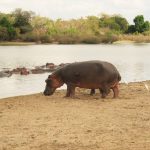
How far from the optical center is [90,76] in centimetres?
1036

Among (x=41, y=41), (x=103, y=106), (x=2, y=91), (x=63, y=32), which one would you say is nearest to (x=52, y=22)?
(x=63, y=32)

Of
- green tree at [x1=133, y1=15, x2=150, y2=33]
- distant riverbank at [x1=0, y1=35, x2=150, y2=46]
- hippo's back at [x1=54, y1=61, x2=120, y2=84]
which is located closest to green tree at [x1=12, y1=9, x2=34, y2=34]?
distant riverbank at [x1=0, y1=35, x2=150, y2=46]

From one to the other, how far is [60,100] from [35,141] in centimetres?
384

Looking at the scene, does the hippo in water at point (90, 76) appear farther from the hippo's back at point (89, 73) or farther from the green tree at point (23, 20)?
the green tree at point (23, 20)

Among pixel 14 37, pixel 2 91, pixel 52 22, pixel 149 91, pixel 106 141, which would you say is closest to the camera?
pixel 106 141

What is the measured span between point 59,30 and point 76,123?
6817 centimetres

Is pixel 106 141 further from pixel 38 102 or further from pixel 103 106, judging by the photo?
pixel 38 102

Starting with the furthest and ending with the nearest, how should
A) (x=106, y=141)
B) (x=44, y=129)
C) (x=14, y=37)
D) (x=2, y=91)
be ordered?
1. (x=14, y=37)
2. (x=2, y=91)
3. (x=44, y=129)
4. (x=106, y=141)

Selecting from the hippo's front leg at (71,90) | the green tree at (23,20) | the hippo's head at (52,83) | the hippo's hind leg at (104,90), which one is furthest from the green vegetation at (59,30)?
the hippo's hind leg at (104,90)

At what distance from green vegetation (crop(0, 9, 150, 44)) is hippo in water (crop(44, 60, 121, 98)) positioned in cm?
5493

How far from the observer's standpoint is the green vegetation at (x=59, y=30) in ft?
223

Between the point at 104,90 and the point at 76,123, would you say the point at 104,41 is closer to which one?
the point at 104,90

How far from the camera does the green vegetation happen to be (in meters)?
68.1

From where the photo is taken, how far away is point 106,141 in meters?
6.36
